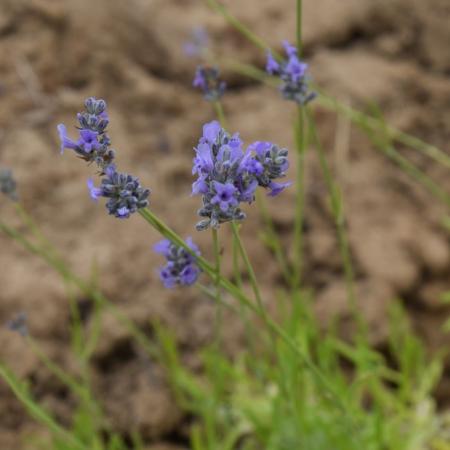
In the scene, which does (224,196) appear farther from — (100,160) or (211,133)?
(100,160)

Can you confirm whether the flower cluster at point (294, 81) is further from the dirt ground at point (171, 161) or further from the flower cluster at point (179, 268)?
the dirt ground at point (171, 161)

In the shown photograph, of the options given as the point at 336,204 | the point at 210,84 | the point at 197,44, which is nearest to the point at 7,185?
the point at 210,84

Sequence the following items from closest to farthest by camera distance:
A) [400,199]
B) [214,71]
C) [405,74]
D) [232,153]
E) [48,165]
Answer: [232,153] < [214,71] < [48,165] < [400,199] < [405,74]

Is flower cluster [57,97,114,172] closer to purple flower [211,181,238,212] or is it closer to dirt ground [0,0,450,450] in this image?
purple flower [211,181,238,212]

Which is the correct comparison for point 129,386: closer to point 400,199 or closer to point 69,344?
point 69,344

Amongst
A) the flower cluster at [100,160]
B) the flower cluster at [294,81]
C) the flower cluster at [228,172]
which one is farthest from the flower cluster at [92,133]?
the flower cluster at [294,81]

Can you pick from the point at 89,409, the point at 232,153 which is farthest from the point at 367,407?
the point at 232,153
